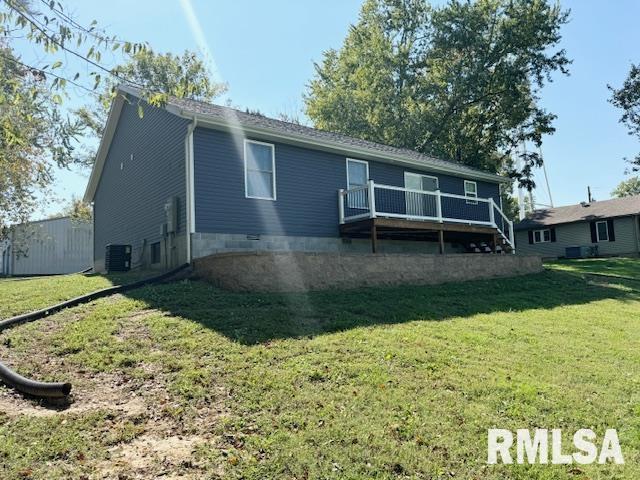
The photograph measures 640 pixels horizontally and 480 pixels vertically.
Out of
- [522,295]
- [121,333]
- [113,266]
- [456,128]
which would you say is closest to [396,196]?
[522,295]

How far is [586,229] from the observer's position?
28.8 m

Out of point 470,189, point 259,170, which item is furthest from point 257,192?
point 470,189

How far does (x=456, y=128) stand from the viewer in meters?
29.2

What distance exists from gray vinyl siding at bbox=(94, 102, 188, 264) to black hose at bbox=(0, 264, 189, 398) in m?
1.86

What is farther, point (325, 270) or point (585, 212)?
point (585, 212)

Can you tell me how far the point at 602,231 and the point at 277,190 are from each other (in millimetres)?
23519

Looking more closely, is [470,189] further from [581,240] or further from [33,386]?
[33,386]

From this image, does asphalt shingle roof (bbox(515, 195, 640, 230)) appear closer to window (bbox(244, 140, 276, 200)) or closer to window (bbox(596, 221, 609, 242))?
window (bbox(596, 221, 609, 242))

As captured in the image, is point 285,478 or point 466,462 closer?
point 285,478

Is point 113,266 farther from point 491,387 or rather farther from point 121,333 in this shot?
Result: point 491,387

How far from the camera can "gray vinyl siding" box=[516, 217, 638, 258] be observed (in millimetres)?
26812

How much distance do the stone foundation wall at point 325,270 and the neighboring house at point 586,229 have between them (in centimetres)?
1664

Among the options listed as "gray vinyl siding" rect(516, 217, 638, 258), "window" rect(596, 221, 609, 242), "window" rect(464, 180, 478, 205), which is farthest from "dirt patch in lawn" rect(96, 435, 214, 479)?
"window" rect(596, 221, 609, 242)

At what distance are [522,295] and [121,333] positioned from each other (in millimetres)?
9037
